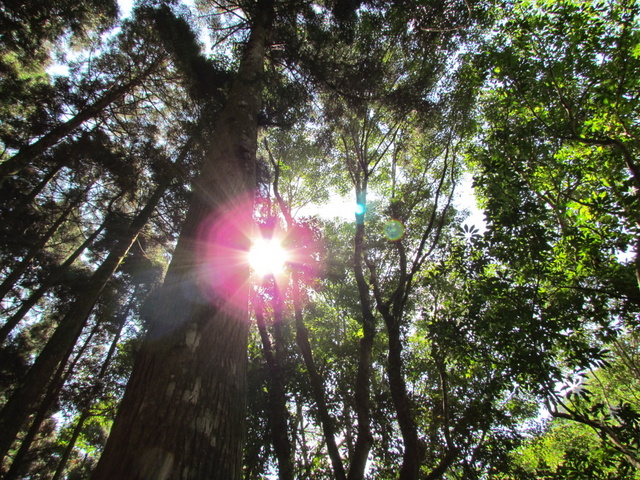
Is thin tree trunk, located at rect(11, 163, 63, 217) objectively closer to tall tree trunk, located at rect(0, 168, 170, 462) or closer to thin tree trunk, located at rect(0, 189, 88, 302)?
thin tree trunk, located at rect(0, 189, 88, 302)

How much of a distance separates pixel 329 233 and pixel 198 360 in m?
8.58

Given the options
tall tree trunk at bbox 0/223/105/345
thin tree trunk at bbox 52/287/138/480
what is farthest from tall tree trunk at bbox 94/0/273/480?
thin tree trunk at bbox 52/287/138/480

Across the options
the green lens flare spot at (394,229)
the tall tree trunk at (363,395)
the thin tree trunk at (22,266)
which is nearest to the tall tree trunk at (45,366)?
the thin tree trunk at (22,266)

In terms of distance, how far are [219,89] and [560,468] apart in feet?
27.9

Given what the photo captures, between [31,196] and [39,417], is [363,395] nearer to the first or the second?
[39,417]

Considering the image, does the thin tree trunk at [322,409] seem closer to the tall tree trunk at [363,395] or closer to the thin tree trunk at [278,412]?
the tall tree trunk at [363,395]

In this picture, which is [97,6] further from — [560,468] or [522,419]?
[522,419]

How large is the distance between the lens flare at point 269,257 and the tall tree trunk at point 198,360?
3914 mm

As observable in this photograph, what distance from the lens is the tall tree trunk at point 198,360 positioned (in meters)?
1.00

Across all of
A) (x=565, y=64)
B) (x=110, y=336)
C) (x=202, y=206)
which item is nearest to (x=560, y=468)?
(x=202, y=206)

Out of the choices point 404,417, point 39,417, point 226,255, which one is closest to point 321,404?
point 404,417

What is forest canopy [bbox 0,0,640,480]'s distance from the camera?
184cm

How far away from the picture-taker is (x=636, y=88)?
4.70 meters

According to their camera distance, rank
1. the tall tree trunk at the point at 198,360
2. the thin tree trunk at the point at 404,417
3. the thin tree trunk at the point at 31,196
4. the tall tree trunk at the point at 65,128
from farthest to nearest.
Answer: the thin tree trunk at the point at 31,196
the tall tree trunk at the point at 65,128
the thin tree trunk at the point at 404,417
the tall tree trunk at the point at 198,360
